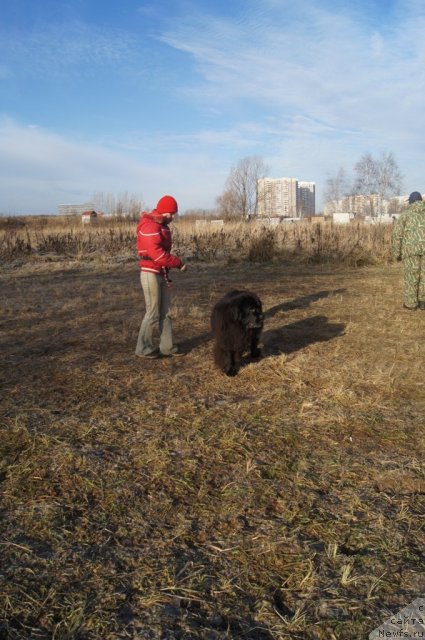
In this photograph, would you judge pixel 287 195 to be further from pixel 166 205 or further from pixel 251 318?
pixel 251 318

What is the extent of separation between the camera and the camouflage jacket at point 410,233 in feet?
25.9

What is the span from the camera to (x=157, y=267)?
5.64 meters

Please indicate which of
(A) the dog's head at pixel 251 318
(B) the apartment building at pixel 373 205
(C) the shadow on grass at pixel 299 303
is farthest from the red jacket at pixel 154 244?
(B) the apartment building at pixel 373 205

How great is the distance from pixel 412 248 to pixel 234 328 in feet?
14.3

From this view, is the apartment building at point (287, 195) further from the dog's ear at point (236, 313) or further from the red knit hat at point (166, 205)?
the dog's ear at point (236, 313)

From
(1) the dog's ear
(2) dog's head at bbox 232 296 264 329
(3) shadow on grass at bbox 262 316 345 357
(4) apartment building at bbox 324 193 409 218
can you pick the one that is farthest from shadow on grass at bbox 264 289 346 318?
(4) apartment building at bbox 324 193 409 218

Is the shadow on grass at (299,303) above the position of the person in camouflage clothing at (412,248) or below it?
below

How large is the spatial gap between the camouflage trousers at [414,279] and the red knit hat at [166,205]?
460 cm

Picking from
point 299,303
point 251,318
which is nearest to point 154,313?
point 251,318

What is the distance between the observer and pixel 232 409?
430 cm

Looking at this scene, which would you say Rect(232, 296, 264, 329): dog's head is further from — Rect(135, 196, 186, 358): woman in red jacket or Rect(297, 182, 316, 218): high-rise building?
Rect(297, 182, 316, 218): high-rise building

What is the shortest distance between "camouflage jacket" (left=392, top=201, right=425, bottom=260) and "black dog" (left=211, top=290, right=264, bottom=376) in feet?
13.1

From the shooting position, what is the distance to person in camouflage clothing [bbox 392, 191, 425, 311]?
793 centimetres

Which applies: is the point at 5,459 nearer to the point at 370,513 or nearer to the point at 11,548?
the point at 11,548
